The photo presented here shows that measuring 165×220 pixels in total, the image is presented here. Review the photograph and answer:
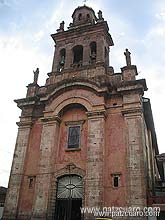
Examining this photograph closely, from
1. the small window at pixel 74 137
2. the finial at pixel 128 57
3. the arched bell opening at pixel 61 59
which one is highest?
the arched bell opening at pixel 61 59

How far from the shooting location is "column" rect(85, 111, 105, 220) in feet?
52.2

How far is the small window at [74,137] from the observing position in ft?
61.4

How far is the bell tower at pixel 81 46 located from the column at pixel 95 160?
5345mm

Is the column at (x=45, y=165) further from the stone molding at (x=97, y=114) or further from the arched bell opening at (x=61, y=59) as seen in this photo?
the arched bell opening at (x=61, y=59)

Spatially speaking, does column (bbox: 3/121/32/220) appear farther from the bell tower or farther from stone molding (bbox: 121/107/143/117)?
stone molding (bbox: 121/107/143/117)

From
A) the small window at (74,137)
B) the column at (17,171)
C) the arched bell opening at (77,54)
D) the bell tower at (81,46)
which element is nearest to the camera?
the column at (17,171)

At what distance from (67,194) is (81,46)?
42.7ft

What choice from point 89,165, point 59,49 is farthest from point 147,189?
point 59,49

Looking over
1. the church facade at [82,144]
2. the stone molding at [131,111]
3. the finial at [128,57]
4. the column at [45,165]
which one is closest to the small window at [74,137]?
the church facade at [82,144]

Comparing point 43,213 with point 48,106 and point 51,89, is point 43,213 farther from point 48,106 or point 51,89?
point 51,89

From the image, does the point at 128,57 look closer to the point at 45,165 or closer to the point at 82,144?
the point at 82,144

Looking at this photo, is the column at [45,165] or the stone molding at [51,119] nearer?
the column at [45,165]

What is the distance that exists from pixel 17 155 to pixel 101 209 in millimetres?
7657

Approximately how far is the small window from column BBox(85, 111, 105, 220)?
116 cm
